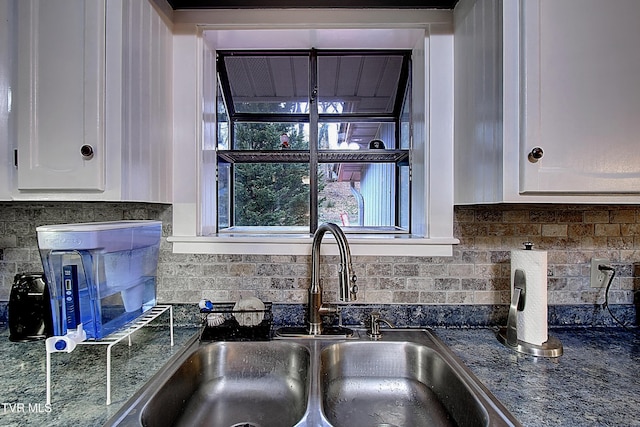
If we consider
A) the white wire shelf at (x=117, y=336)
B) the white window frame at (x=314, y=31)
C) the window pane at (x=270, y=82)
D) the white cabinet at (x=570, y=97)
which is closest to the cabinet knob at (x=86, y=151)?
the white window frame at (x=314, y=31)

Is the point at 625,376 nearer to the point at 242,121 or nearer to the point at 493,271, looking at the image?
the point at 493,271

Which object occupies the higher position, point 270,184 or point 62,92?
point 62,92

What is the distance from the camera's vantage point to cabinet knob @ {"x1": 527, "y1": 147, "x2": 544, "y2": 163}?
0.94 meters

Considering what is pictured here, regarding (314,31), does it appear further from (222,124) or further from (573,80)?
(573,80)

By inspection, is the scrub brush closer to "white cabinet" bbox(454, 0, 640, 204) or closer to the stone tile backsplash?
the stone tile backsplash

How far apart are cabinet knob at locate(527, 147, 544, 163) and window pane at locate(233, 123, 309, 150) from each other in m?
0.90

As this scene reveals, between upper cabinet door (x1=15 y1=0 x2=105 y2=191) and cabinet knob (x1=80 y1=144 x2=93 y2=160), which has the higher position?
upper cabinet door (x1=15 y1=0 x2=105 y2=191)

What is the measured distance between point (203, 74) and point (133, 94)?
0.39m

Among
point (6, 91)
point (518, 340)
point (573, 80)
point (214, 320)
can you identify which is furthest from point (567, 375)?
point (6, 91)

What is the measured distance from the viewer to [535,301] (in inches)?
42.9

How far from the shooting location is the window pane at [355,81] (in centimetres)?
156

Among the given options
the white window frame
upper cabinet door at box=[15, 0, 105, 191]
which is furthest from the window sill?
upper cabinet door at box=[15, 0, 105, 191]

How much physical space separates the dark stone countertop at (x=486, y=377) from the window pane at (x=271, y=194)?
588 mm

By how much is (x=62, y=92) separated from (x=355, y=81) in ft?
3.77
